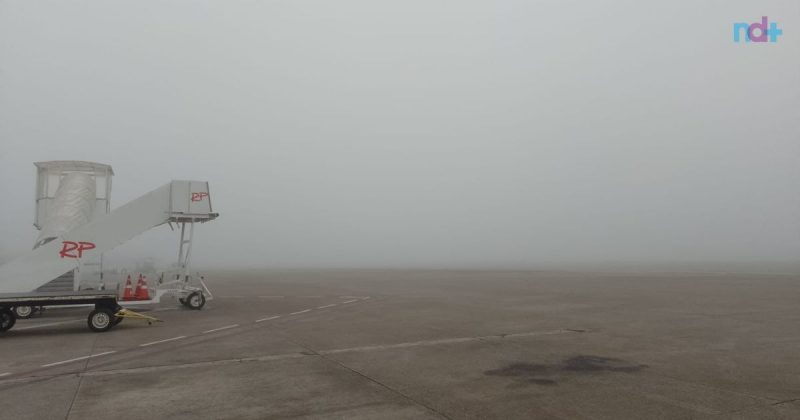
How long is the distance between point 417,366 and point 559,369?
2.61 metres

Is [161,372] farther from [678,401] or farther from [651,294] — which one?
[651,294]

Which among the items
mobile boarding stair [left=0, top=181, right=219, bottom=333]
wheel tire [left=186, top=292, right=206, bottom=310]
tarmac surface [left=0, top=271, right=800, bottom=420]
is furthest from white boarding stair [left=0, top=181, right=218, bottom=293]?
wheel tire [left=186, top=292, right=206, bottom=310]

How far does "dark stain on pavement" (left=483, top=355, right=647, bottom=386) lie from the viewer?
324 inches

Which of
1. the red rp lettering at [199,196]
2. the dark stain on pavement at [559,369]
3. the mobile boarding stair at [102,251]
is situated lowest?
the dark stain on pavement at [559,369]

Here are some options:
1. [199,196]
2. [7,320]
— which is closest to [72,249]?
[7,320]

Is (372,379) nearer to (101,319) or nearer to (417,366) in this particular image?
(417,366)

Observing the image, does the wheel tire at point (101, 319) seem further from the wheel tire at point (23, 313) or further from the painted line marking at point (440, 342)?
the painted line marking at point (440, 342)

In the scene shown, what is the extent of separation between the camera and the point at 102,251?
16797 mm

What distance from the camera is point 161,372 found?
8945 mm

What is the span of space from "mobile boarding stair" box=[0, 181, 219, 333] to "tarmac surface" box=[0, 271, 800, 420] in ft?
3.10

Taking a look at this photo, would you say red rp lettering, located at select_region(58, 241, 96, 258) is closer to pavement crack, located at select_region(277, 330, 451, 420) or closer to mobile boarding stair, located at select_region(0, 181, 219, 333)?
mobile boarding stair, located at select_region(0, 181, 219, 333)

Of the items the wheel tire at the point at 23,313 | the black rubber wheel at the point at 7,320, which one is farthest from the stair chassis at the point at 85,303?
the wheel tire at the point at 23,313

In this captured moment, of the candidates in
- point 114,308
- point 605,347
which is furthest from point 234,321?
point 605,347

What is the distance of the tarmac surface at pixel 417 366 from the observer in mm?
6688
